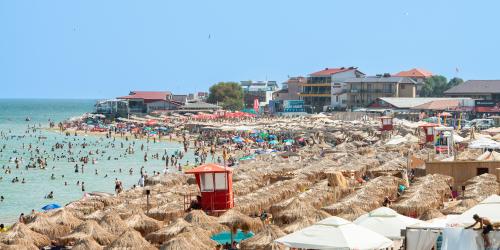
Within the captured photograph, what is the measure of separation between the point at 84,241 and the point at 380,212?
658cm

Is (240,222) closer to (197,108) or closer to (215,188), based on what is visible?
(215,188)

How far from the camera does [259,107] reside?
12106 centimetres

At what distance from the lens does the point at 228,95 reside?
120500mm

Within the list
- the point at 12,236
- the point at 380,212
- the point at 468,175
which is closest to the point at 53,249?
the point at 12,236

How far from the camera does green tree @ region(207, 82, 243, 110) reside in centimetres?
11938

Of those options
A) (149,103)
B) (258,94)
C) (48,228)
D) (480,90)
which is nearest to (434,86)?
(258,94)

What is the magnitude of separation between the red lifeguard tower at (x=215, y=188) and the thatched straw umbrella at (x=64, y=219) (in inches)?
140

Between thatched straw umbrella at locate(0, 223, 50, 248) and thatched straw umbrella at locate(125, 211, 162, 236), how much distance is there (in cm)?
217

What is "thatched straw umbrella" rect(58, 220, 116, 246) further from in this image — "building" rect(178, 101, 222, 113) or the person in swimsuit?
"building" rect(178, 101, 222, 113)

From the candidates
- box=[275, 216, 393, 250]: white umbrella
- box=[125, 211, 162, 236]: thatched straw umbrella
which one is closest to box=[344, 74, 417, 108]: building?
box=[125, 211, 162, 236]: thatched straw umbrella

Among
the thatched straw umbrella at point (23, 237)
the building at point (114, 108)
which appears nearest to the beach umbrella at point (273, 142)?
the building at point (114, 108)

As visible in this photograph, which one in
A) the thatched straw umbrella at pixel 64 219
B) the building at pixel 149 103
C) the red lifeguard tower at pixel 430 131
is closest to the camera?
the thatched straw umbrella at pixel 64 219

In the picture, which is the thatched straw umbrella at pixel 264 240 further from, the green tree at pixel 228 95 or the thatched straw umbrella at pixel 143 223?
the green tree at pixel 228 95

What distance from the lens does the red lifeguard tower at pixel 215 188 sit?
23.1m
